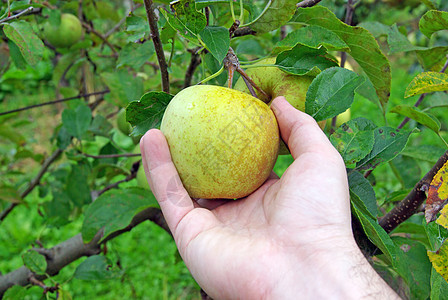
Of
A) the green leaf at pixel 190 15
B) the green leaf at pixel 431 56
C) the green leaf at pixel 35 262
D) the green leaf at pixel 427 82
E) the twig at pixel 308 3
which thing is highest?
→ the green leaf at pixel 190 15

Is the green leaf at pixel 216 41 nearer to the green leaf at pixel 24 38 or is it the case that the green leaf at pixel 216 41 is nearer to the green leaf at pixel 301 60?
the green leaf at pixel 301 60

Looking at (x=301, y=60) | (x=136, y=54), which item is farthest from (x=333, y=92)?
(x=136, y=54)

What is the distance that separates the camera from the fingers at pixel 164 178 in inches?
30.3

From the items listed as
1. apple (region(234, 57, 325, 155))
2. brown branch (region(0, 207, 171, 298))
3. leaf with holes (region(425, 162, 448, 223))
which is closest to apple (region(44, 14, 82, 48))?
brown branch (region(0, 207, 171, 298))

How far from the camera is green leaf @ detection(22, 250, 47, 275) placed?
4.02ft

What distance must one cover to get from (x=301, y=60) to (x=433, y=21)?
335 millimetres

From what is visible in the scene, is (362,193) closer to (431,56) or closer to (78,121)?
(431,56)

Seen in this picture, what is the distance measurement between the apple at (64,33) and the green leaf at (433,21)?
1571mm

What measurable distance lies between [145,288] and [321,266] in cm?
208

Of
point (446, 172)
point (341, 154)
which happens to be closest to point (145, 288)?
point (341, 154)

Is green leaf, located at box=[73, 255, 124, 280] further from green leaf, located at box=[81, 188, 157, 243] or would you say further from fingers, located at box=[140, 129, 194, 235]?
fingers, located at box=[140, 129, 194, 235]

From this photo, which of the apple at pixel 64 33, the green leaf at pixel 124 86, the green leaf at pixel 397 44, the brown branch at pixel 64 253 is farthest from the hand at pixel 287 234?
the apple at pixel 64 33

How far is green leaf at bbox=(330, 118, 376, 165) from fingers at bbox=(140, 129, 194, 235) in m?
0.34

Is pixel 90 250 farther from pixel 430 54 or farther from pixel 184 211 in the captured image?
pixel 430 54
